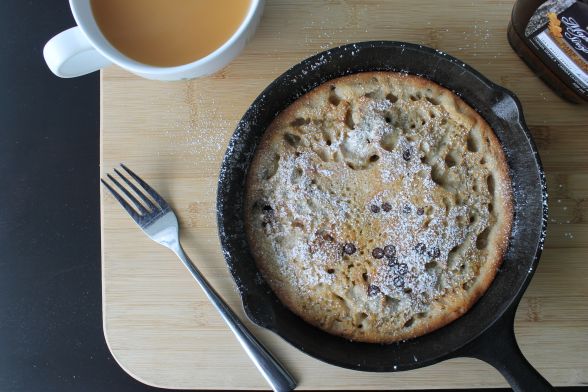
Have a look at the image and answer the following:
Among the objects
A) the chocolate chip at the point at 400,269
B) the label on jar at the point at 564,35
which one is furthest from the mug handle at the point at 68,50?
the label on jar at the point at 564,35

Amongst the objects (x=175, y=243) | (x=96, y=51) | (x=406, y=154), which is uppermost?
(x=96, y=51)

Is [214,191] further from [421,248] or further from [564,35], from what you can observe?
[564,35]

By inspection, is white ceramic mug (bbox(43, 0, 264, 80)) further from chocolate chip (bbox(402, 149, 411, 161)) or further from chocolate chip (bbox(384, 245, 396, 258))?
chocolate chip (bbox(384, 245, 396, 258))

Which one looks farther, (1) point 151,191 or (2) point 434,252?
(1) point 151,191

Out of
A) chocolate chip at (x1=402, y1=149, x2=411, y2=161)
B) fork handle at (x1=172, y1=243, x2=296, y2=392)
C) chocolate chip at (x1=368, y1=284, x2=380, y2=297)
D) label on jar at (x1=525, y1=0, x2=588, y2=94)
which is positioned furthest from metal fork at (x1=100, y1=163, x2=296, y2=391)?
label on jar at (x1=525, y1=0, x2=588, y2=94)

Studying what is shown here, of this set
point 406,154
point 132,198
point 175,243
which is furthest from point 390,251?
point 132,198

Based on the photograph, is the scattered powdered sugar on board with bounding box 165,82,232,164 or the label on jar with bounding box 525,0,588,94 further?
the scattered powdered sugar on board with bounding box 165,82,232,164
